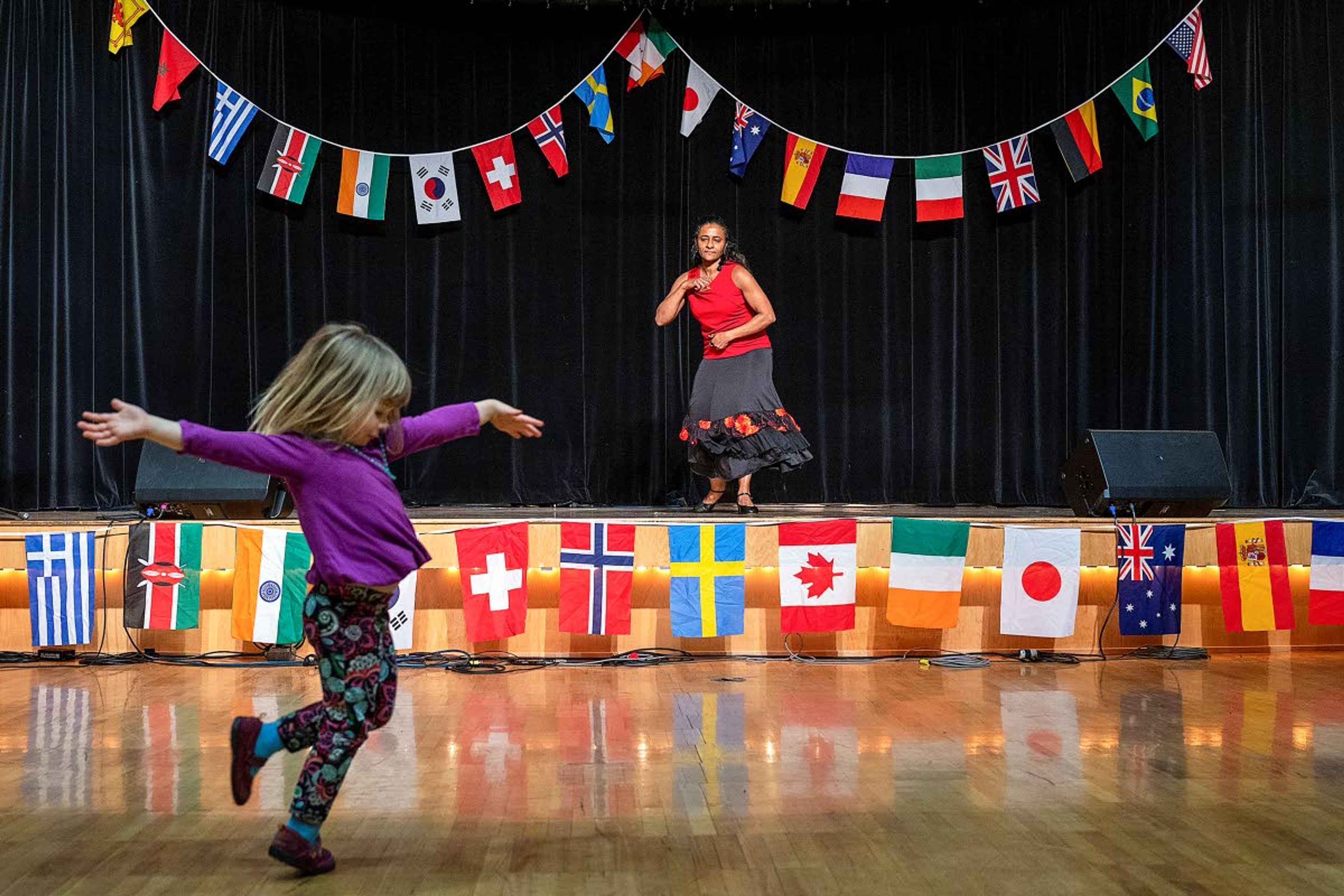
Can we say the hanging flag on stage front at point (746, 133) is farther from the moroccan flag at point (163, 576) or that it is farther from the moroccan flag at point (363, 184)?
the moroccan flag at point (163, 576)

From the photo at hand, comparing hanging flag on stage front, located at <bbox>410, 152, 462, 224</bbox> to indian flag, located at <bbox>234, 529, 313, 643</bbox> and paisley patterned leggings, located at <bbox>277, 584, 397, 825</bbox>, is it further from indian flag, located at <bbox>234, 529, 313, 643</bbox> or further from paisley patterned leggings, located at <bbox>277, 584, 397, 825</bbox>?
paisley patterned leggings, located at <bbox>277, 584, 397, 825</bbox>

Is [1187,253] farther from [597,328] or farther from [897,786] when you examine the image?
[897,786]

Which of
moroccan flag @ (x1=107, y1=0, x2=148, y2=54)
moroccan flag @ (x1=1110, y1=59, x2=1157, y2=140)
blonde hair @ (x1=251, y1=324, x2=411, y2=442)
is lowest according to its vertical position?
blonde hair @ (x1=251, y1=324, x2=411, y2=442)

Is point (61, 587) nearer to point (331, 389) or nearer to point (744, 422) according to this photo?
point (744, 422)

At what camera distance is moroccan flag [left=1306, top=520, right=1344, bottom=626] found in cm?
529

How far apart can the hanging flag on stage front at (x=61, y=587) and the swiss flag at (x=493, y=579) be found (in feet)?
5.47

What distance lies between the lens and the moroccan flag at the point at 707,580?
5.09 meters

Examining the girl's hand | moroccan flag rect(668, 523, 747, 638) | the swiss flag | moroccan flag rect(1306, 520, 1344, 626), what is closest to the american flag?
moroccan flag rect(1306, 520, 1344, 626)

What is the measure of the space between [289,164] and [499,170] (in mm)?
1346

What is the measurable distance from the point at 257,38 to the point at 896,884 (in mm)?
6991

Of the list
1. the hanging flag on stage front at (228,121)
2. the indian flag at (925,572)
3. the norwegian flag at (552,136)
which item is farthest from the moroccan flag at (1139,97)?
the hanging flag on stage front at (228,121)

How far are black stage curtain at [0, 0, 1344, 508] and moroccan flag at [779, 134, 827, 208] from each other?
5.3 inches

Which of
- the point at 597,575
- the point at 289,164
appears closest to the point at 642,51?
the point at 289,164

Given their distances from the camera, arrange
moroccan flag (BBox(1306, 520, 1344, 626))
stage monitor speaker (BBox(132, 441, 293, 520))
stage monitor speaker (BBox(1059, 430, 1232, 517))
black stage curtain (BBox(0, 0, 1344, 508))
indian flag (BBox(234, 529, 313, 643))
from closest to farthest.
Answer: indian flag (BBox(234, 529, 313, 643))
moroccan flag (BBox(1306, 520, 1344, 626))
stage monitor speaker (BBox(132, 441, 293, 520))
stage monitor speaker (BBox(1059, 430, 1232, 517))
black stage curtain (BBox(0, 0, 1344, 508))
